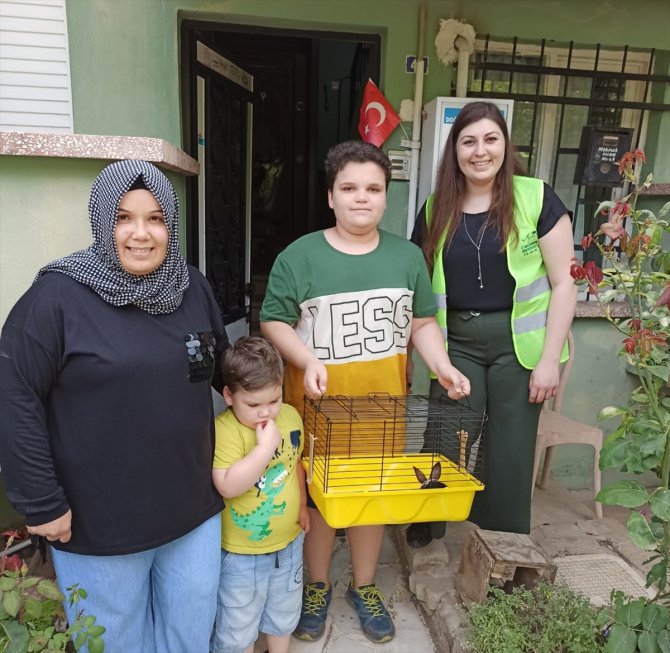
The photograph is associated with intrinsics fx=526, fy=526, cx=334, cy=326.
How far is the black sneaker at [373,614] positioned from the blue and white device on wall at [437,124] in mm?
1941

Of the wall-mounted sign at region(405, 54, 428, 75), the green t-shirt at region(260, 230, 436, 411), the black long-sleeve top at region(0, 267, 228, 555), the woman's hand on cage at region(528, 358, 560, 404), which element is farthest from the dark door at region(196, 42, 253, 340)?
the woman's hand on cage at region(528, 358, 560, 404)

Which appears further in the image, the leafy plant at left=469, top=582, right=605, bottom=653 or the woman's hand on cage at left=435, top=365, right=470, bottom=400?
the woman's hand on cage at left=435, top=365, right=470, bottom=400

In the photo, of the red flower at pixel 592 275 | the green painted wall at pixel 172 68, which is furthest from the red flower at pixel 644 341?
the green painted wall at pixel 172 68

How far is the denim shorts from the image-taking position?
1.72 metres

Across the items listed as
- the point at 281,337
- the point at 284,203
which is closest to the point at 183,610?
the point at 281,337

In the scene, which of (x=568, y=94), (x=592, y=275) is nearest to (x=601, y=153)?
(x=568, y=94)

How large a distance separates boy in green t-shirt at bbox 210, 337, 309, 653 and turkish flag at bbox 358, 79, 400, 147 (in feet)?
5.77

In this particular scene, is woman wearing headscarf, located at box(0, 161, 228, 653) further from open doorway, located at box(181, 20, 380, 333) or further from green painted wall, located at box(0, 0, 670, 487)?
open doorway, located at box(181, 20, 380, 333)

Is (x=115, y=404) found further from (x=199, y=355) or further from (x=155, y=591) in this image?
(x=155, y=591)

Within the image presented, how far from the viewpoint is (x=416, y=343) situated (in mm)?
2043

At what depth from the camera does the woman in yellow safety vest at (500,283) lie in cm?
200

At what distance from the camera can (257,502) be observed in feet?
5.61

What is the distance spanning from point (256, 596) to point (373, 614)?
602 millimetres

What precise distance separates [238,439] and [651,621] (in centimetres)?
126
